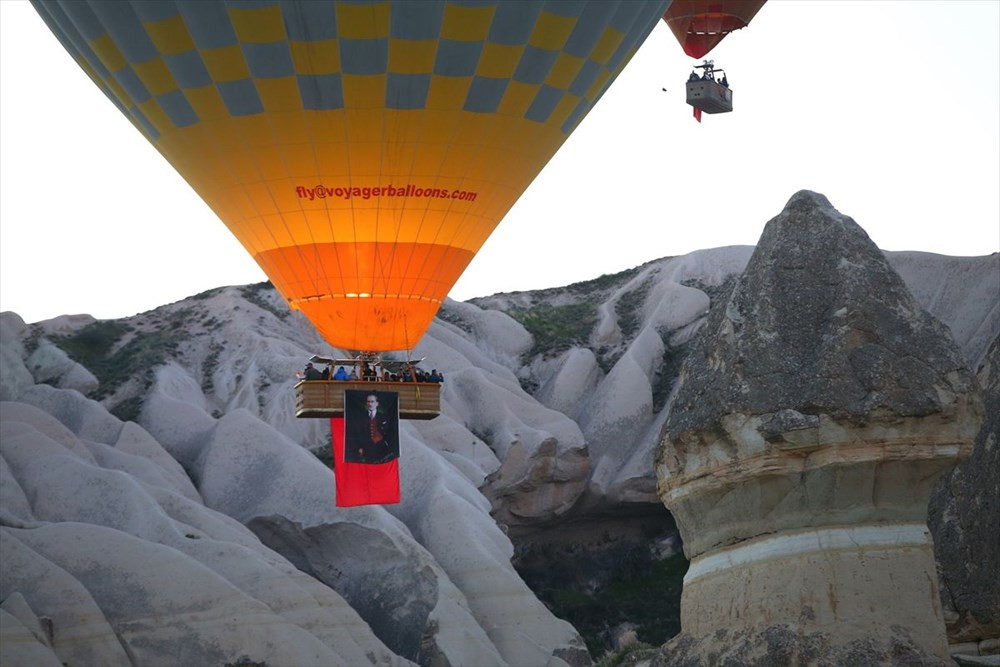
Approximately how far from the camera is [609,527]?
52.2m

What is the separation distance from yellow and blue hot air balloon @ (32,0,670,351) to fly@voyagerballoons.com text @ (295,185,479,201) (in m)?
0.02

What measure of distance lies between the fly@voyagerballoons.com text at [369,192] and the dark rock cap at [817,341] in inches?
474

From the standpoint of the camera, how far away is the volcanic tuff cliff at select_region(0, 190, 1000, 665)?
34594 millimetres

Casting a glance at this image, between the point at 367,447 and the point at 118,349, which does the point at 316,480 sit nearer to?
the point at 118,349

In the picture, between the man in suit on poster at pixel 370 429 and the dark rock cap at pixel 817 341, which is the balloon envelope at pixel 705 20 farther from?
the dark rock cap at pixel 817 341

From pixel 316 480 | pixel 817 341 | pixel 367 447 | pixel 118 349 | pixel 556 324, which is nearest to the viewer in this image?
pixel 817 341

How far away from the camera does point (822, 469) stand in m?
10.2

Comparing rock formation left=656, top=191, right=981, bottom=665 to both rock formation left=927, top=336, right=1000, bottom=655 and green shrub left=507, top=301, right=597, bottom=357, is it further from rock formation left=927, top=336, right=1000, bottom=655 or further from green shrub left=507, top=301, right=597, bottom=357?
green shrub left=507, top=301, right=597, bottom=357

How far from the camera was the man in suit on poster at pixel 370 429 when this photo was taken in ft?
78.1

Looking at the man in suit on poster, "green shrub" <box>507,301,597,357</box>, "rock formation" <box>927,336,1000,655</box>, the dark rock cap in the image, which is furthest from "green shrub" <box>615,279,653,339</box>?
the dark rock cap

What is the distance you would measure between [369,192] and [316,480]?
20.7 meters

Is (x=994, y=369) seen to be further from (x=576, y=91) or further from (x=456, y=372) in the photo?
(x=456, y=372)

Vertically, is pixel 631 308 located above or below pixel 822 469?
above

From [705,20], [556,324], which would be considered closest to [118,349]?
[556,324]
